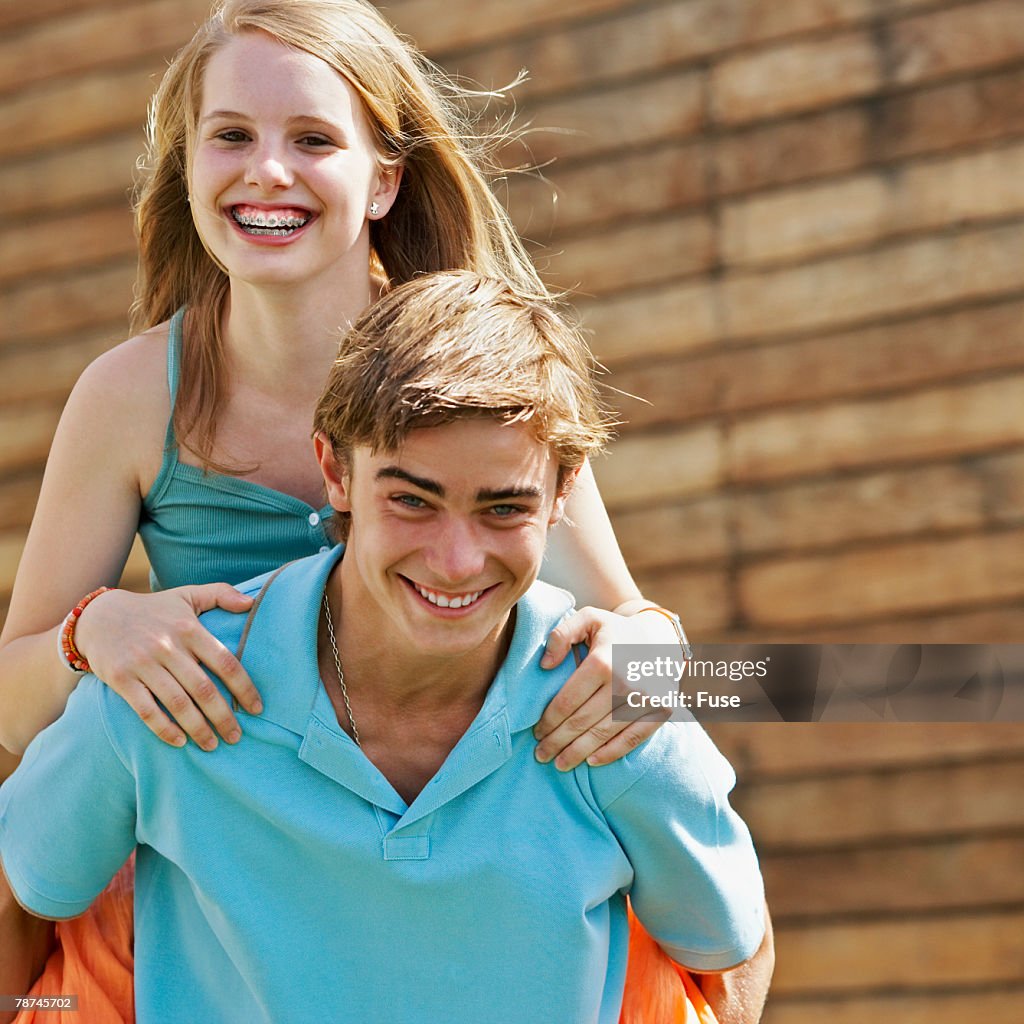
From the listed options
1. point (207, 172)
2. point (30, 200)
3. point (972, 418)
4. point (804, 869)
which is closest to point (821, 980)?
point (804, 869)

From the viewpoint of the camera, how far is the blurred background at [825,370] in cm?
356

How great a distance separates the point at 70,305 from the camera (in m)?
4.50

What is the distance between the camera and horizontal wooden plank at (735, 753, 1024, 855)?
140 inches

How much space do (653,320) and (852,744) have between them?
1129 mm

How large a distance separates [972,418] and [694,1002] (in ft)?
6.49

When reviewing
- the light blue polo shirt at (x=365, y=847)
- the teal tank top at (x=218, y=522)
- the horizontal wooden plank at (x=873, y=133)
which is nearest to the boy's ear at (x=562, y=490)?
the light blue polo shirt at (x=365, y=847)

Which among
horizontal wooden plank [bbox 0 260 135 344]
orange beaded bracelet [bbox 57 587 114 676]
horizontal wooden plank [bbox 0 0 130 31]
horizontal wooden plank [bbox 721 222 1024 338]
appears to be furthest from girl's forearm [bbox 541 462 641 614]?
horizontal wooden plank [bbox 0 0 130 31]

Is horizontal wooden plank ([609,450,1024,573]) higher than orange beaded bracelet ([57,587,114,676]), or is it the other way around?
horizontal wooden plank ([609,450,1024,573])

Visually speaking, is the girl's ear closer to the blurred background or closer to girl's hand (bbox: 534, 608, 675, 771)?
girl's hand (bbox: 534, 608, 675, 771)

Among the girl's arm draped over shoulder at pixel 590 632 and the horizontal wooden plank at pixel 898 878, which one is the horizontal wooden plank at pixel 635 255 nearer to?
the horizontal wooden plank at pixel 898 878

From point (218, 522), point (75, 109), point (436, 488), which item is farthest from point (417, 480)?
point (75, 109)

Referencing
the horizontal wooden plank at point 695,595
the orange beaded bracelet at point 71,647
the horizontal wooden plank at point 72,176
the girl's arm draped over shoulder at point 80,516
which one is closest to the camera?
the orange beaded bracelet at point 71,647

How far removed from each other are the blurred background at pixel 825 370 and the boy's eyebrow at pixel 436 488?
6.49 ft

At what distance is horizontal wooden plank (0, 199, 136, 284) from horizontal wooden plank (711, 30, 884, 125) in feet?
5.68
